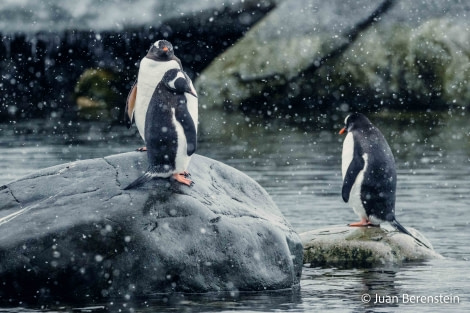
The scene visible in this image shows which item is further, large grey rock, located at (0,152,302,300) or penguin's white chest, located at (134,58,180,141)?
penguin's white chest, located at (134,58,180,141)

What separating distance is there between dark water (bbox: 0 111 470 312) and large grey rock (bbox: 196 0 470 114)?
1933 mm

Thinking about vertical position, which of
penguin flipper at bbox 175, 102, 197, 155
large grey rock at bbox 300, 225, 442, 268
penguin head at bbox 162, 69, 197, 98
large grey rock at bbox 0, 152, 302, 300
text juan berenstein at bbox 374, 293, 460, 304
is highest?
penguin head at bbox 162, 69, 197, 98

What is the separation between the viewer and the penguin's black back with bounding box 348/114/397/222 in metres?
11.1

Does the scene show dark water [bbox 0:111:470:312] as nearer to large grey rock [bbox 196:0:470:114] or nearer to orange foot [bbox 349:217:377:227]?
orange foot [bbox 349:217:377:227]

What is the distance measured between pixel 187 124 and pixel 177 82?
0.35m

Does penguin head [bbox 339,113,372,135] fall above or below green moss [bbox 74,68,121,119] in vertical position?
above

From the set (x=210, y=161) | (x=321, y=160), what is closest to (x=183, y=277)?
(x=210, y=161)

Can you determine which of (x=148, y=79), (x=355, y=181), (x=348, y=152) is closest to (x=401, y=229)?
(x=355, y=181)

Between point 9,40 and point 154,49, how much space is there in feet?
109

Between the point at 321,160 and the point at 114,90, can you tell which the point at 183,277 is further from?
the point at 114,90

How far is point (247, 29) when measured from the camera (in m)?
38.1

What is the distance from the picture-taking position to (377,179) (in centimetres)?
1123

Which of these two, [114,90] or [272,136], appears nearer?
[272,136]

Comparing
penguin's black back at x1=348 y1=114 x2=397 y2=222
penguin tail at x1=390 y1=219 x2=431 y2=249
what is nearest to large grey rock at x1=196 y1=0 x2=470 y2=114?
penguin's black back at x1=348 y1=114 x2=397 y2=222
